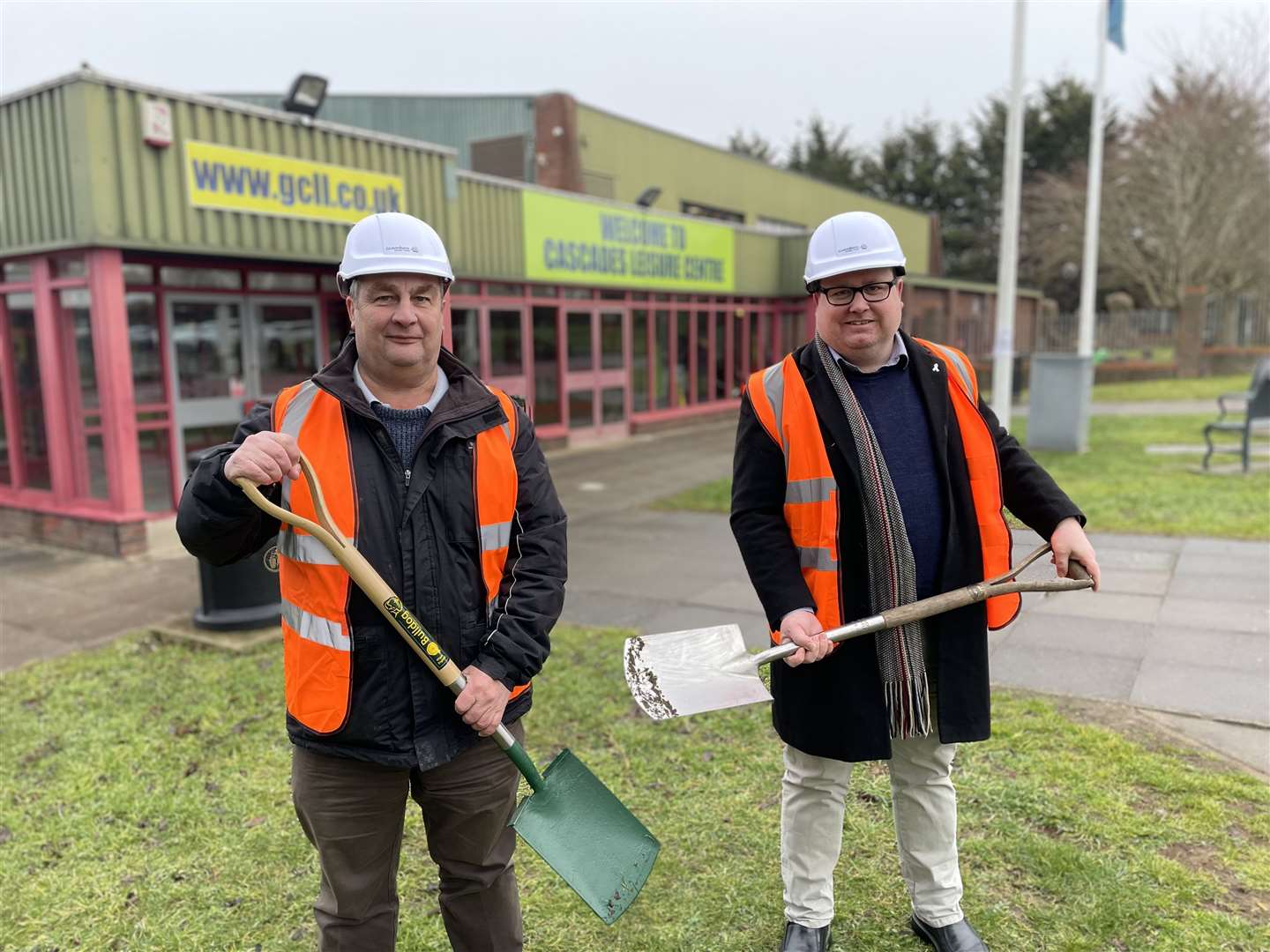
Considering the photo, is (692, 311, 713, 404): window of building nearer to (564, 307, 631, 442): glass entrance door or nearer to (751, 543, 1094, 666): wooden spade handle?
(564, 307, 631, 442): glass entrance door

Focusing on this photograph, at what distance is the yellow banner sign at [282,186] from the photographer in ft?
27.0

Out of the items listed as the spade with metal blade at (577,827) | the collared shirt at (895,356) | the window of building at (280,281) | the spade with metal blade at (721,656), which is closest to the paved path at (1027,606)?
the spade with metal blade at (721,656)

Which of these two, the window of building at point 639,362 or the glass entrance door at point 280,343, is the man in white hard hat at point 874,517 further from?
the window of building at point 639,362

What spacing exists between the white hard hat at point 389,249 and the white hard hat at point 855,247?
3.09ft

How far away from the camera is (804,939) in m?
2.66

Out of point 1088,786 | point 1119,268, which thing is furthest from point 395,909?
point 1119,268

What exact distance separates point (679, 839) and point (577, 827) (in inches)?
41.8

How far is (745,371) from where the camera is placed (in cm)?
1962

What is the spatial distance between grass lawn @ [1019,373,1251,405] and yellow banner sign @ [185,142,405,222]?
51.6 ft

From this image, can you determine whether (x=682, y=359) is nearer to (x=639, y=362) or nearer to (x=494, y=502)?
(x=639, y=362)

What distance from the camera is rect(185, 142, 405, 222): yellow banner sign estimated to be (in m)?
8.23

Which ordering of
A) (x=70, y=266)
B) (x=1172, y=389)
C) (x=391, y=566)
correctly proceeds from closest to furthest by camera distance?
(x=391, y=566) < (x=70, y=266) < (x=1172, y=389)

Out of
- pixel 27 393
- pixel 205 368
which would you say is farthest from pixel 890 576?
pixel 27 393

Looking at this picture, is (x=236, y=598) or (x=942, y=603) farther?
(x=236, y=598)
